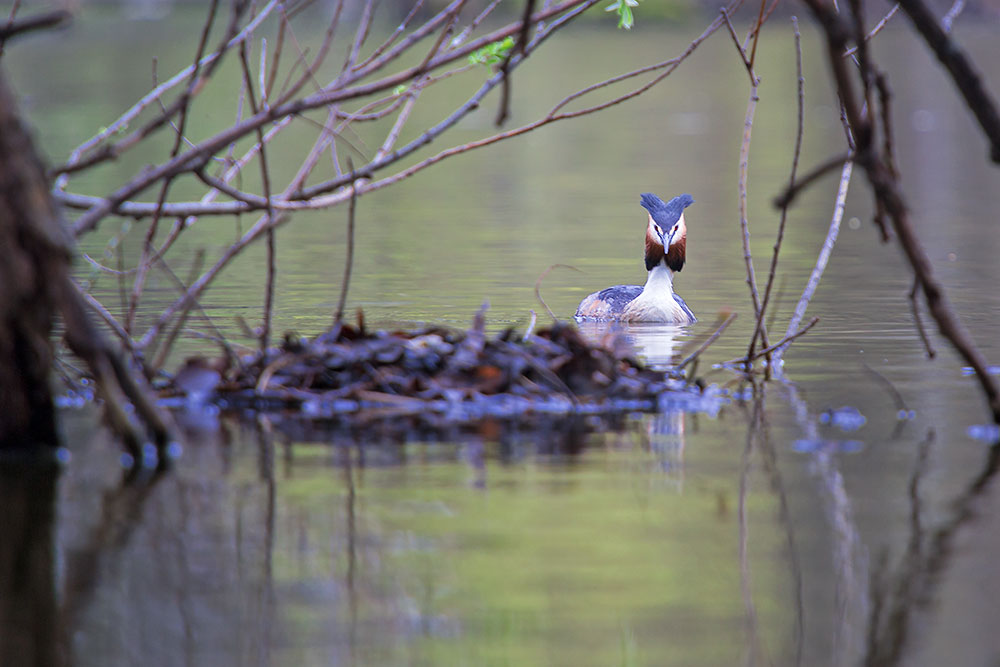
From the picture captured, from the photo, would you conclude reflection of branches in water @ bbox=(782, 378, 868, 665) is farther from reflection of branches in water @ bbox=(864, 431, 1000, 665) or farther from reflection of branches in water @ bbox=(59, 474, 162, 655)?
reflection of branches in water @ bbox=(59, 474, 162, 655)

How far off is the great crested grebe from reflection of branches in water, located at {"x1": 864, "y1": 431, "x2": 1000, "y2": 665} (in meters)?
4.65

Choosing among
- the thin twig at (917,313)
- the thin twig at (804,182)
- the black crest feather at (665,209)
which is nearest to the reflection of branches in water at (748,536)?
the thin twig at (917,313)

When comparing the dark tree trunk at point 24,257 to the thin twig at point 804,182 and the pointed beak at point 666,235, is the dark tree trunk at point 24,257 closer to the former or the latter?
the thin twig at point 804,182

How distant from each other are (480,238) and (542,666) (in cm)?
1129

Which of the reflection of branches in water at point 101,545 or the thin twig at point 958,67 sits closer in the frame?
the reflection of branches in water at point 101,545

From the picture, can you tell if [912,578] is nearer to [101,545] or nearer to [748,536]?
[748,536]

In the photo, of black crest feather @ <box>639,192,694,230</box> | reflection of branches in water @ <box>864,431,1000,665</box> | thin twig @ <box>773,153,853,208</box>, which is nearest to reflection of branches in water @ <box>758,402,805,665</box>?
reflection of branches in water @ <box>864,431,1000,665</box>

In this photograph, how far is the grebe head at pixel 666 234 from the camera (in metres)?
10.4

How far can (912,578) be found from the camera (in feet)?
14.0

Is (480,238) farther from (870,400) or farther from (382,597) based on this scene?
(382,597)

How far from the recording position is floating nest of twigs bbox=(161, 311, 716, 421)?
652cm

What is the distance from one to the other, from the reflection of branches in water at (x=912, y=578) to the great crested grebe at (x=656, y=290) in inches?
183

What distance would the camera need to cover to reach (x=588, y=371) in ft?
22.0

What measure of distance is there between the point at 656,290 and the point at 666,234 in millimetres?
502
